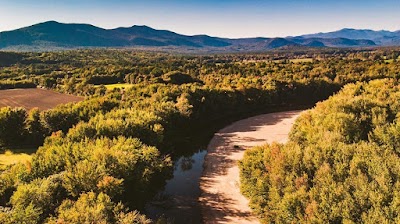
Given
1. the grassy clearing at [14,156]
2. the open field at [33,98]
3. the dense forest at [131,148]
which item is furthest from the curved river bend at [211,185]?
the open field at [33,98]

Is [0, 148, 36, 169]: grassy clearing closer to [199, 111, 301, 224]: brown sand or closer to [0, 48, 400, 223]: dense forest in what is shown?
[0, 48, 400, 223]: dense forest

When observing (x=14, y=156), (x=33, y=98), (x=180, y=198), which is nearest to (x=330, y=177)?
(x=180, y=198)

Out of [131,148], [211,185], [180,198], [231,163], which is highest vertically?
[131,148]

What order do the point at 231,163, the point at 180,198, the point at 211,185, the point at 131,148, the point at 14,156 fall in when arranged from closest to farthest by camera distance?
the point at 131,148
the point at 180,198
the point at 211,185
the point at 231,163
the point at 14,156

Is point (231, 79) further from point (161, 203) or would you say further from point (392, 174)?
point (392, 174)

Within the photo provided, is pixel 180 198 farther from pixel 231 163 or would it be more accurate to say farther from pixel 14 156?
pixel 14 156

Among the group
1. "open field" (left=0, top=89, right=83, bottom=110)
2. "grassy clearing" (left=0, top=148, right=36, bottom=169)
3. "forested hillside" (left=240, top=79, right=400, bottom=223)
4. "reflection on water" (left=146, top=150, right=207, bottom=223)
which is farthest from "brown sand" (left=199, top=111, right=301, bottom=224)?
"open field" (left=0, top=89, right=83, bottom=110)

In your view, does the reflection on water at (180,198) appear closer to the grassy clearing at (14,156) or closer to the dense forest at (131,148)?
the dense forest at (131,148)
